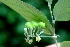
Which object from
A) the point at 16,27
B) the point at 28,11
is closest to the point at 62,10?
the point at 28,11

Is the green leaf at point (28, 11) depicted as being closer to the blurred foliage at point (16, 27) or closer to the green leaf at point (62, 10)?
the green leaf at point (62, 10)

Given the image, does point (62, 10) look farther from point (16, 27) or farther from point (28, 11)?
point (16, 27)

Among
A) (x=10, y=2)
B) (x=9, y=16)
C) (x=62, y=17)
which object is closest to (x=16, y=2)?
(x=10, y=2)

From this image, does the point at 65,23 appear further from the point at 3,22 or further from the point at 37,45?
the point at 3,22

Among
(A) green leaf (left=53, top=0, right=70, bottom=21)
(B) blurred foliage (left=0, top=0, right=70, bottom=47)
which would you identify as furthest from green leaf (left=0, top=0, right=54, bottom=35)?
(B) blurred foliage (left=0, top=0, right=70, bottom=47)

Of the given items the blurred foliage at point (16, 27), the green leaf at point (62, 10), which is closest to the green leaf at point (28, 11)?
the green leaf at point (62, 10)

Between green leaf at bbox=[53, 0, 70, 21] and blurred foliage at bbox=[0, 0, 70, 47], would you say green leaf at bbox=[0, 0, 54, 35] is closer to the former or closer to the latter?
green leaf at bbox=[53, 0, 70, 21]

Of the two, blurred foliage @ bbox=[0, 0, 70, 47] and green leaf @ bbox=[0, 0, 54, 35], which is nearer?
green leaf @ bbox=[0, 0, 54, 35]
